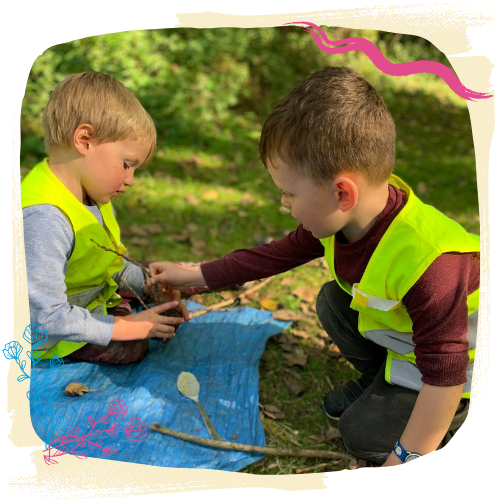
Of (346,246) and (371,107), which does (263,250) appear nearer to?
(346,246)

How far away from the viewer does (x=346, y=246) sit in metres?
1.97

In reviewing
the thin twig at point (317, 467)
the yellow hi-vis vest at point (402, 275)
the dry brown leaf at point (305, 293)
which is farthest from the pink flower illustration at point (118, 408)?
the dry brown leaf at point (305, 293)

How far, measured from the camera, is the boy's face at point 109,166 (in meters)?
2.26

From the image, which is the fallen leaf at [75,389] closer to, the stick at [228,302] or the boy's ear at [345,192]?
the stick at [228,302]

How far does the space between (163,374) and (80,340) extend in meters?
0.49

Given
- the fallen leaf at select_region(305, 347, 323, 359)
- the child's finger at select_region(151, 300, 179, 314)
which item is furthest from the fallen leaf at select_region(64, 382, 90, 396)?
the fallen leaf at select_region(305, 347, 323, 359)

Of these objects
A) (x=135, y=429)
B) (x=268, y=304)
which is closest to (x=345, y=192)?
(x=135, y=429)

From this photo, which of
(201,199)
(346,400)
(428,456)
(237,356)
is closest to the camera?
(428,456)

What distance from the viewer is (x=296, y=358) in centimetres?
281

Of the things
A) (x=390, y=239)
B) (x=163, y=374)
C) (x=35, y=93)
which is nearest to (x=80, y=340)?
(x=163, y=374)

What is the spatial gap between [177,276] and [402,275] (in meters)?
1.25

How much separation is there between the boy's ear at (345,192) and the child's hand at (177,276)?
0.98 metres

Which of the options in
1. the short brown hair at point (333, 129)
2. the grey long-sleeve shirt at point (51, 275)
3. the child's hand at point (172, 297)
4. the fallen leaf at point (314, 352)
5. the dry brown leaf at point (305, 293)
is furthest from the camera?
the dry brown leaf at point (305, 293)

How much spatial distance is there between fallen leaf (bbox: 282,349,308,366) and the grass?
3cm
